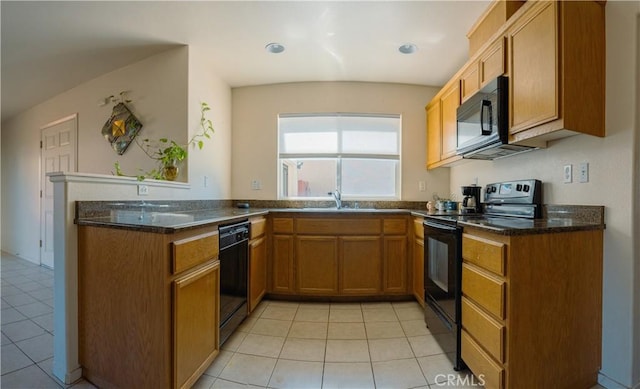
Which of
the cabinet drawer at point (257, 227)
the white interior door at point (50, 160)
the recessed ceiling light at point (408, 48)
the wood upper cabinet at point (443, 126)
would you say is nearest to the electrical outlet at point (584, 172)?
the wood upper cabinet at point (443, 126)

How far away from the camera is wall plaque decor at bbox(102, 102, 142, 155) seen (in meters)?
2.56

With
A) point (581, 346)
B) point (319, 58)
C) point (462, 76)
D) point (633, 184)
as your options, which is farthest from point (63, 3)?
point (581, 346)

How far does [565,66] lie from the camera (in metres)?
1.36

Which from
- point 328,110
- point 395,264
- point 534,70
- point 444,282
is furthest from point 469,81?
point 395,264

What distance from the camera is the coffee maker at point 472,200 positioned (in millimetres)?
2358

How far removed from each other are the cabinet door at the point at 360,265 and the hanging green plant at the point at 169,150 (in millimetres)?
1648

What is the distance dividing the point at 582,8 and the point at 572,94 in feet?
1.53

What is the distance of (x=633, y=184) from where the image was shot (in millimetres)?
1312

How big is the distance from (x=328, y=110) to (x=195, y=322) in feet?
8.43

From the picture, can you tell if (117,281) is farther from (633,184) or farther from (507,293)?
(633,184)

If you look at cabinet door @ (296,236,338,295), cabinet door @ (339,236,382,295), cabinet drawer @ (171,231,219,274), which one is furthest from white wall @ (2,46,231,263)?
cabinet door @ (339,236,382,295)

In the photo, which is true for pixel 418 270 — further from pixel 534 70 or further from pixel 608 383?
pixel 534 70

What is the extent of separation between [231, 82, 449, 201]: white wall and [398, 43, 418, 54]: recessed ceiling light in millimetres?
709

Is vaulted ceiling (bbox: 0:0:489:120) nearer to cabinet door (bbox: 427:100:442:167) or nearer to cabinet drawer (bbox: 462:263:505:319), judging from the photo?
cabinet door (bbox: 427:100:442:167)
